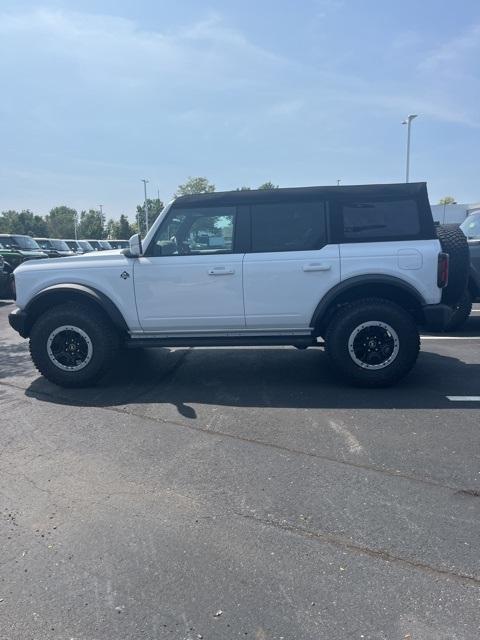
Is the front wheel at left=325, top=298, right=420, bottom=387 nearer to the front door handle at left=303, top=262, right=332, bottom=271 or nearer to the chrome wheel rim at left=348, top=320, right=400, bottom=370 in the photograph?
the chrome wheel rim at left=348, top=320, right=400, bottom=370

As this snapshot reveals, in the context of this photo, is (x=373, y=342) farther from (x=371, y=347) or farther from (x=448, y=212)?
(x=448, y=212)

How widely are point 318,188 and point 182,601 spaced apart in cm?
423

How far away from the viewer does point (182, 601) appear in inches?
91.5

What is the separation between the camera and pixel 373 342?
5.25 meters

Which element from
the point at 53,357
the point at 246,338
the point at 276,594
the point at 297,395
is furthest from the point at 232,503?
the point at 53,357

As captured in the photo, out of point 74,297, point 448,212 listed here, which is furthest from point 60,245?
point 74,297

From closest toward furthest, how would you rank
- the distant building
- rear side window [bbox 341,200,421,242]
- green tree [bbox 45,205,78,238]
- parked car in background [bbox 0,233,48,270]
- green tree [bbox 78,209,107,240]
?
rear side window [bbox 341,200,421,242] → parked car in background [bbox 0,233,48,270] → the distant building → green tree [bbox 78,209,107,240] → green tree [bbox 45,205,78,238]

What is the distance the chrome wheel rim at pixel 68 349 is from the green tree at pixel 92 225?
69138 millimetres

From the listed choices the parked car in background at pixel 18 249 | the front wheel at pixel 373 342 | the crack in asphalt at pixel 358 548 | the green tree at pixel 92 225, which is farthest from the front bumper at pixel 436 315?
the green tree at pixel 92 225

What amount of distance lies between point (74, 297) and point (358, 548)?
4.02 meters

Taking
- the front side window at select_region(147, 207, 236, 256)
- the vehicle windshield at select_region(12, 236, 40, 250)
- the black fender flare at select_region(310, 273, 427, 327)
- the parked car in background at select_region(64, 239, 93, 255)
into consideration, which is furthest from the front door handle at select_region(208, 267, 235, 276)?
the parked car in background at select_region(64, 239, 93, 255)

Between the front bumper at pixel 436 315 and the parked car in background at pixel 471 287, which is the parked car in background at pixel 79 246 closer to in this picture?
the parked car in background at pixel 471 287

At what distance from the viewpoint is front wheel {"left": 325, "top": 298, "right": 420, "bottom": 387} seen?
5.16 meters

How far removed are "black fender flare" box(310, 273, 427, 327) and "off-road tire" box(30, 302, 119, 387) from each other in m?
2.29
